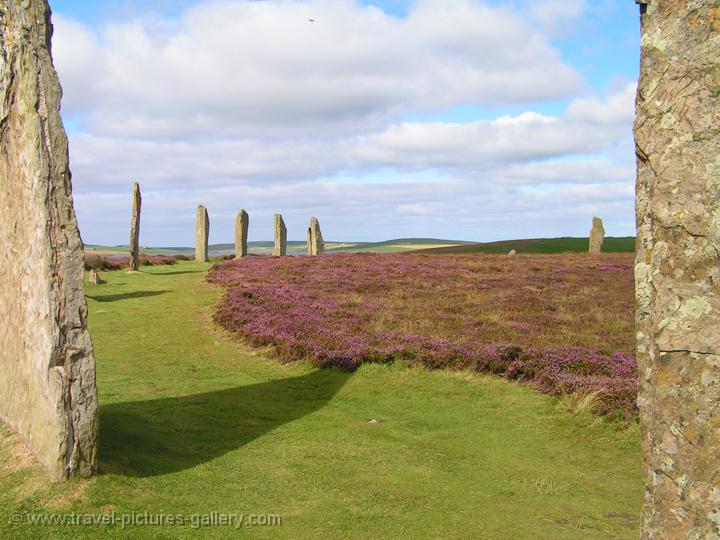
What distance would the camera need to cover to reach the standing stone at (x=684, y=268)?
173 inches

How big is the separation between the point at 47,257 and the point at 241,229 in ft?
115

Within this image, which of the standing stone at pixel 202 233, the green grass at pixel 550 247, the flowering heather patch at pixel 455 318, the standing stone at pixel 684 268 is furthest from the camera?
the green grass at pixel 550 247

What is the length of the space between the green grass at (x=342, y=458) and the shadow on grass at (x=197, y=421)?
0.11 ft

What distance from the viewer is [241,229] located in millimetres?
42656

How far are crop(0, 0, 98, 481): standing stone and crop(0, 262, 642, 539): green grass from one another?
647 mm

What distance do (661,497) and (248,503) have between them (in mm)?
5255

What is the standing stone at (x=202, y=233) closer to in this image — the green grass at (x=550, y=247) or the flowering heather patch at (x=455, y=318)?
the flowering heather patch at (x=455, y=318)

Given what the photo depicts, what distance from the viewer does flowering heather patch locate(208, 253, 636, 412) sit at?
14359mm

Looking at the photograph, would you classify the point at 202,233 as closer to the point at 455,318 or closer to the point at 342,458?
the point at 455,318

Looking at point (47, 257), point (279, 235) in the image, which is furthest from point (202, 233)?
point (47, 257)

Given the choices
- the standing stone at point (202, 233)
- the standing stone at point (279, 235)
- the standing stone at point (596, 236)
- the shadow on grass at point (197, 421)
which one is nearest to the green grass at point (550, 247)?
the standing stone at point (596, 236)

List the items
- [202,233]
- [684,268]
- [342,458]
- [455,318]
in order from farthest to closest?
[202,233] < [455,318] < [342,458] < [684,268]

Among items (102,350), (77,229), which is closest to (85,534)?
(77,229)

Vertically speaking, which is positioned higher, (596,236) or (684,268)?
A: (596,236)
